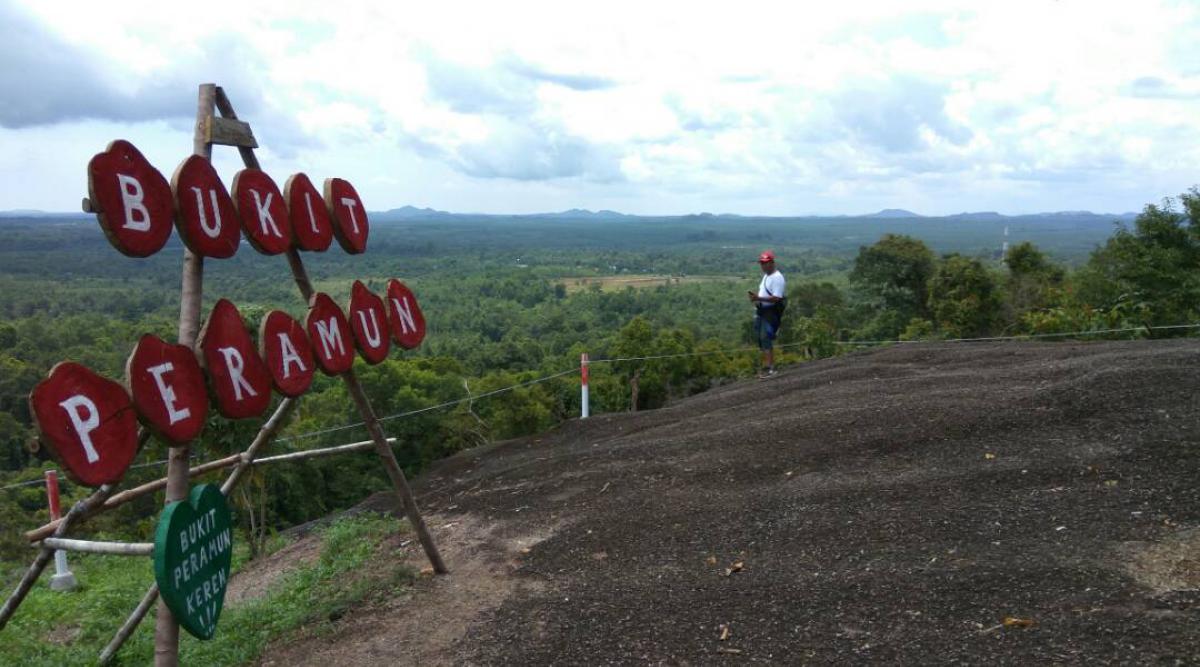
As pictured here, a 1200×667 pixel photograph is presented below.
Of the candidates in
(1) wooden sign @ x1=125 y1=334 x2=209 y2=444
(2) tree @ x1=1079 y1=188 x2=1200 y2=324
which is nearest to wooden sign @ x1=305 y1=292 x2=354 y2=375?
(1) wooden sign @ x1=125 y1=334 x2=209 y2=444

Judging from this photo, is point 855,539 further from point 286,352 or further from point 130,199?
point 130,199

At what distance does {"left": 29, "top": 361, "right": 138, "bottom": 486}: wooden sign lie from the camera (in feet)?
11.5

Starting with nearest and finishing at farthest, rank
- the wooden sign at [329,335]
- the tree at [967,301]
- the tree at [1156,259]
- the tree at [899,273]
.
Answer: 1. the wooden sign at [329,335]
2. the tree at [1156,259]
3. the tree at [967,301]
4. the tree at [899,273]

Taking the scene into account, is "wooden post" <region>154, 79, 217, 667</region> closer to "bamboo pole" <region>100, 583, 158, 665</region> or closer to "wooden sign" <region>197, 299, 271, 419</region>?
"wooden sign" <region>197, 299, 271, 419</region>

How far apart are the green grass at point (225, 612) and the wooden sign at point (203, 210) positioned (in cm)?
271

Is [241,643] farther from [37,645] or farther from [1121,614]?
[1121,614]

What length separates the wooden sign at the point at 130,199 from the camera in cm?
395

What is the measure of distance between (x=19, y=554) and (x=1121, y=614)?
63.6 ft

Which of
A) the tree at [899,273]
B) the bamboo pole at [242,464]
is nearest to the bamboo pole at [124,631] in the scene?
the bamboo pole at [242,464]

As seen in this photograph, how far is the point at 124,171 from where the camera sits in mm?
4078

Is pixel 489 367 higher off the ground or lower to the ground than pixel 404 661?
lower

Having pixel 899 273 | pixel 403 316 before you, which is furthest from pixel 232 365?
pixel 899 273

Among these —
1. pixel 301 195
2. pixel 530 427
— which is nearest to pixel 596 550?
pixel 301 195

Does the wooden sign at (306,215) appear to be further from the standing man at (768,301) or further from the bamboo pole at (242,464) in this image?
the standing man at (768,301)
